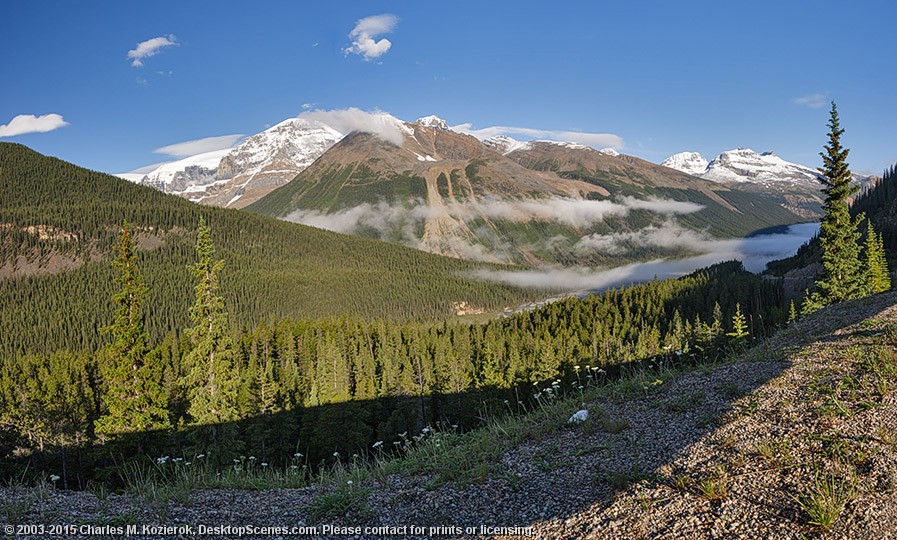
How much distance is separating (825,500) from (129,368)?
108 feet

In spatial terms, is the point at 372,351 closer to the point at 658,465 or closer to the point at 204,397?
the point at 204,397

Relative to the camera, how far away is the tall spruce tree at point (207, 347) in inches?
1222

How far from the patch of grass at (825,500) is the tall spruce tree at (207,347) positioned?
31295mm

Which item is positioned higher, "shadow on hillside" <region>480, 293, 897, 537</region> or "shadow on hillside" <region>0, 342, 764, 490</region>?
"shadow on hillside" <region>480, 293, 897, 537</region>

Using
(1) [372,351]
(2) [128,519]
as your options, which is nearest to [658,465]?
(2) [128,519]

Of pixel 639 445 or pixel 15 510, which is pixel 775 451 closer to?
pixel 639 445

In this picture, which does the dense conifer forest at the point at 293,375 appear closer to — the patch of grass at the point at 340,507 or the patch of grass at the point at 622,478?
the patch of grass at the point at 340,507

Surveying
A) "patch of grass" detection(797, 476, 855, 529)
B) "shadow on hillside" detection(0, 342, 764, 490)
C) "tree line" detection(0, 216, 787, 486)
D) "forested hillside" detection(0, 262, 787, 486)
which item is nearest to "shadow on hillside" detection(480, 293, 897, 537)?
"patch of grass" detection(797, 476, 855, 529)

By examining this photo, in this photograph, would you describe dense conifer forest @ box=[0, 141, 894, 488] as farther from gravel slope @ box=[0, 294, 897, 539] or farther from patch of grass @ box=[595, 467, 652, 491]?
patch of grass @ box=[595, 467, 652, 491]

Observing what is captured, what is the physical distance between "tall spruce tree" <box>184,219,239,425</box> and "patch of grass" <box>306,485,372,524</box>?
83.4 feet

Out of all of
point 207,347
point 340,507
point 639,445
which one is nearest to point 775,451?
point 639,445

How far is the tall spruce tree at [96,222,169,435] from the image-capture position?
95.3 feet

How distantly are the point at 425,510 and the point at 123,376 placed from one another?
27.9m

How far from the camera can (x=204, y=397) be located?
31719mm
